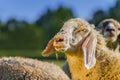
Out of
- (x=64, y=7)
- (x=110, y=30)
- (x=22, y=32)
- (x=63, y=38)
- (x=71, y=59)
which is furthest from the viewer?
(x=64, y=7)

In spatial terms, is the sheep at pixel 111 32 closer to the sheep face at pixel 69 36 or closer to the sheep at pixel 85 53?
the sheep at pixel 85 53

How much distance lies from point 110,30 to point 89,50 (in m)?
3.71

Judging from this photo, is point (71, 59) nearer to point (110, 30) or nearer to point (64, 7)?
point (110, 30)

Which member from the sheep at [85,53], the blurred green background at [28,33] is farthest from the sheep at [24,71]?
the blurred green background at [28,33]

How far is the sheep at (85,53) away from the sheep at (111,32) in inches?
102

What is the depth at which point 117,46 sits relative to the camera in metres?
12.2

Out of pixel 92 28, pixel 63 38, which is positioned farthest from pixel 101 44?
pixel 63 38

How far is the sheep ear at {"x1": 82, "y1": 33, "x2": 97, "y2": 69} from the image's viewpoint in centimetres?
802

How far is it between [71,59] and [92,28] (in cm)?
65

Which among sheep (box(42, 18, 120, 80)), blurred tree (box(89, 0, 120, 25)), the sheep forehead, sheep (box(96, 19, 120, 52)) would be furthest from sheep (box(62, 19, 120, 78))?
blurred tree (box(89, 0, 120, 25))

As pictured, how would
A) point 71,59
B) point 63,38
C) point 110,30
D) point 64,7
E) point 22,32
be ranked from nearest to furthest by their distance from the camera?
point 63,38
point 71,59
point 110,30
point 22,32
point 64,7

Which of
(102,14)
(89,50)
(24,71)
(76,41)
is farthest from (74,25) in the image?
(102,14)

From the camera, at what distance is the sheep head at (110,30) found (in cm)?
1150

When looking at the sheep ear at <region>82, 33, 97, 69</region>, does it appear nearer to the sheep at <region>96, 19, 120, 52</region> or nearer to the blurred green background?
the sheep at <region>96, 19, 120, 52</region>
